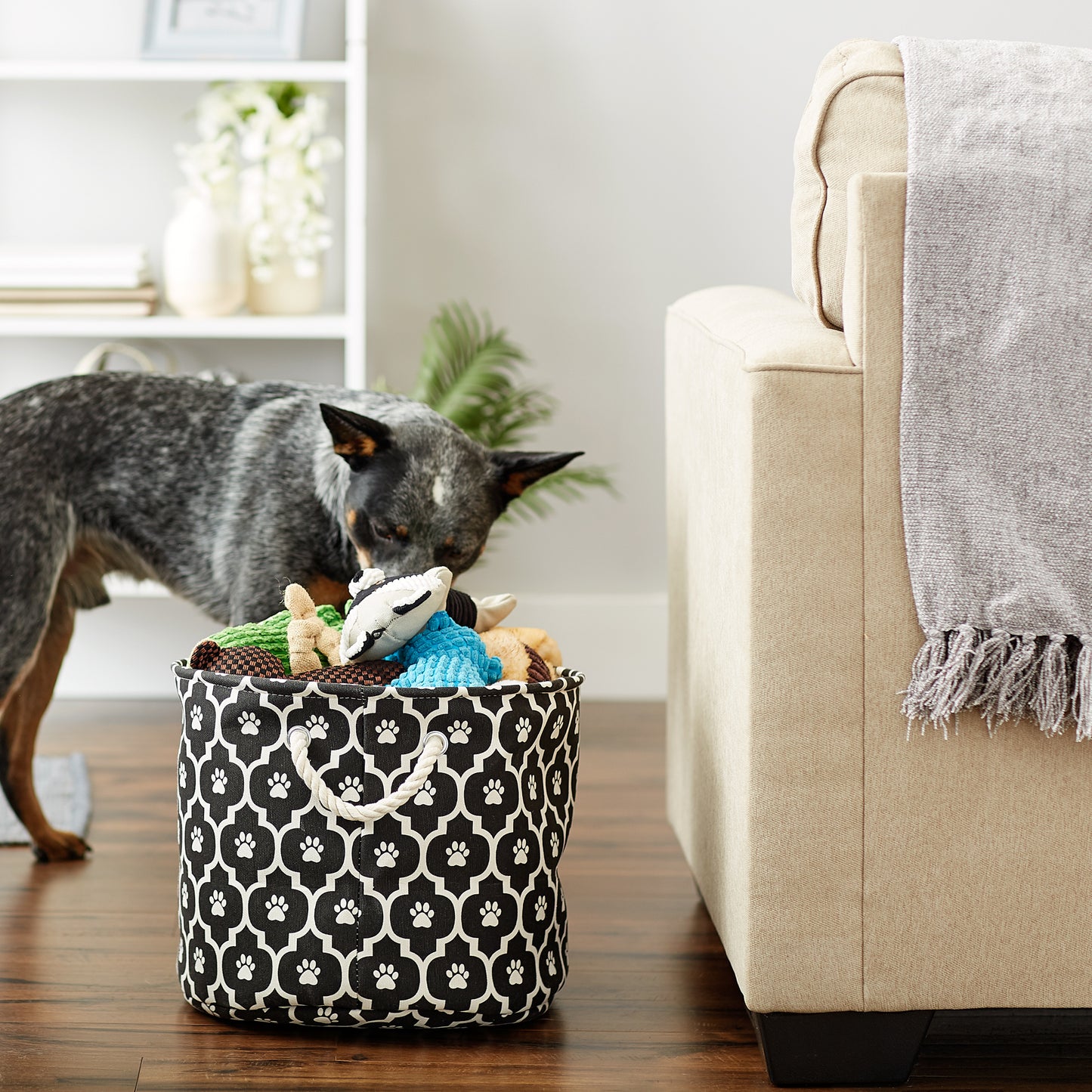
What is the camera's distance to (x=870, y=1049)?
1.30m

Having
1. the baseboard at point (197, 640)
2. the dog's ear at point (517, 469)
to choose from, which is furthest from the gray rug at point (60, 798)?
the dog's ear at point (517, 469)

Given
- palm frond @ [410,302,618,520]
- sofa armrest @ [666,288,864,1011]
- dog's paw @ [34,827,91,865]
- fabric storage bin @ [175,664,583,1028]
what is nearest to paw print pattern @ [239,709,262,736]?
→ fabric storage bin @ [175,664,583,1028]

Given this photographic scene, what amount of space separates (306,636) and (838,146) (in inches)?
29.9

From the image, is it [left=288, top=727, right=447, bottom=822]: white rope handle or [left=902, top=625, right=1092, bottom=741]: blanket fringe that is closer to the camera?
[left=902, top=625, right=1092, bottom=741]: blanket fringe

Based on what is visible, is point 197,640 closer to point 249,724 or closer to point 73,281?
point 73,281

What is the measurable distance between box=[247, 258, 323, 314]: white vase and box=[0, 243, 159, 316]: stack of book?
0.79 feet

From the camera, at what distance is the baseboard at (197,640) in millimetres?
3105

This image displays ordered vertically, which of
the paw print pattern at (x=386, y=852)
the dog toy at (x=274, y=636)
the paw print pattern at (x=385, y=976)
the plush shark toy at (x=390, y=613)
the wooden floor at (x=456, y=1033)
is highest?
the plush shark toy at (x=390, y=613)

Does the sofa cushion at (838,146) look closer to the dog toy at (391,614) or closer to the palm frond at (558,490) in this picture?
the dog toy at (391,614)

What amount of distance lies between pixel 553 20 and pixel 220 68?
0.78 meters

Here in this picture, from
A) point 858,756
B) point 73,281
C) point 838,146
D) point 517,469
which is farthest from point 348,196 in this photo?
point 858,756

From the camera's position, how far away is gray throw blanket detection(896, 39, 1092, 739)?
3.87 feet

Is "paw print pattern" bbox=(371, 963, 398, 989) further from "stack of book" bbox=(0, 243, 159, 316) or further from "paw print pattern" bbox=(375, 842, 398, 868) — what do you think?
"stack of book" bbox=(0, 243, 159, 316)

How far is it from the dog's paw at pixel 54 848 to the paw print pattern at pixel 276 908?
0.80 meters
